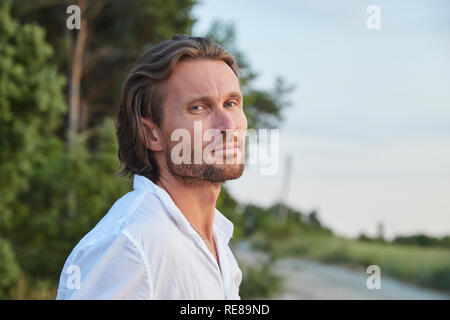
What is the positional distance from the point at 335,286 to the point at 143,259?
47.3 feet

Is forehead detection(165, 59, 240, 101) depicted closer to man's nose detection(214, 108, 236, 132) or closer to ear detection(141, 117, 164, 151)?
man's nose detection(214, 108, 236, 132)

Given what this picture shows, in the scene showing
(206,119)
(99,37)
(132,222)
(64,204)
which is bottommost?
(132,222)

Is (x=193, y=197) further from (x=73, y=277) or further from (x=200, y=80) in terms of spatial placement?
(x=73, y=277)

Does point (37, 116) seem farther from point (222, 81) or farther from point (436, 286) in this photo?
point (436, 286)

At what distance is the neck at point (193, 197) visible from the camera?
2.05 metres

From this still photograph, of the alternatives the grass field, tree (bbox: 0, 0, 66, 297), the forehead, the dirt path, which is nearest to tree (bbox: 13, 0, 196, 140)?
tree (bbox: 0, 0, 66, 297)

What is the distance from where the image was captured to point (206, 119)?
1966 millimetres

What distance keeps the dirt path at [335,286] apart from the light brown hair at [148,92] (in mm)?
10606

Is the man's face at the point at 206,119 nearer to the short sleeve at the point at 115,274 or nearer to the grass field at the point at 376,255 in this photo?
the short sleeve at the point at 115,274

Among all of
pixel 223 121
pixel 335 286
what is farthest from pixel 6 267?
pixel 335 286

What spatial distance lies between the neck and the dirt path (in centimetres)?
1072

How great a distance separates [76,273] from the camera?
1653mm

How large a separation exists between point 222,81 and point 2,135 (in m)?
7.50

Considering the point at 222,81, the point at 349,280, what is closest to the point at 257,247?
the point at 349,280
